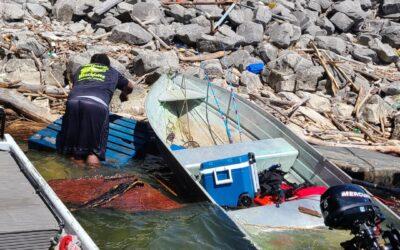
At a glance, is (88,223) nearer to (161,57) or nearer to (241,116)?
(241,116)

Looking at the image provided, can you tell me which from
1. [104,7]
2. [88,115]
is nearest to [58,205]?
[88,115]

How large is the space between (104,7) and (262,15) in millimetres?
4272

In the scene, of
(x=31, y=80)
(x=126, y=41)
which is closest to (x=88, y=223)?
(x=31, y=80)

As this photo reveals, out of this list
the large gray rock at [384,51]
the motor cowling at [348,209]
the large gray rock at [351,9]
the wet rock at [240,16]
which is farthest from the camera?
the large gray rock at [351,9]

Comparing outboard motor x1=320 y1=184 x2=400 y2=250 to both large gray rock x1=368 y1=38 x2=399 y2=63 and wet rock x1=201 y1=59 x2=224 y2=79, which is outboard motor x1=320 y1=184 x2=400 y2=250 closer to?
wet rock x1=201 y1=59 x2=224 y2=79

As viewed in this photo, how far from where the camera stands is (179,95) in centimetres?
1032

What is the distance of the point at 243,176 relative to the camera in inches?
292

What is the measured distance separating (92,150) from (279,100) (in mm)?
4962

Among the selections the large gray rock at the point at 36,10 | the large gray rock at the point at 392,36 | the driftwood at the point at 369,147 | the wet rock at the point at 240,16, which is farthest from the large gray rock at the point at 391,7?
the large gray rock at the point at 36,10

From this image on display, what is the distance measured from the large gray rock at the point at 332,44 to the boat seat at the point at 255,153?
7.18 meters

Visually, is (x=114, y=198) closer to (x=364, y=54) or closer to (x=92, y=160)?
(x=92, y=160)

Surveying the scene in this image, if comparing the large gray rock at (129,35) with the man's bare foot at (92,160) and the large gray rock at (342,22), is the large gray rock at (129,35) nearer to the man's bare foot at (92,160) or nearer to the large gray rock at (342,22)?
the man's bare foot at (92,160)

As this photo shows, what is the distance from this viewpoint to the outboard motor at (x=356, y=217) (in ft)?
13.8

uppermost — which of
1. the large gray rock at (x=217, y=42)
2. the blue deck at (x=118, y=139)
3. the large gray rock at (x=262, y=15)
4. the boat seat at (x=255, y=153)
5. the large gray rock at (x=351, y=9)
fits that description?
the large gray rock at (x=351, y=9)
